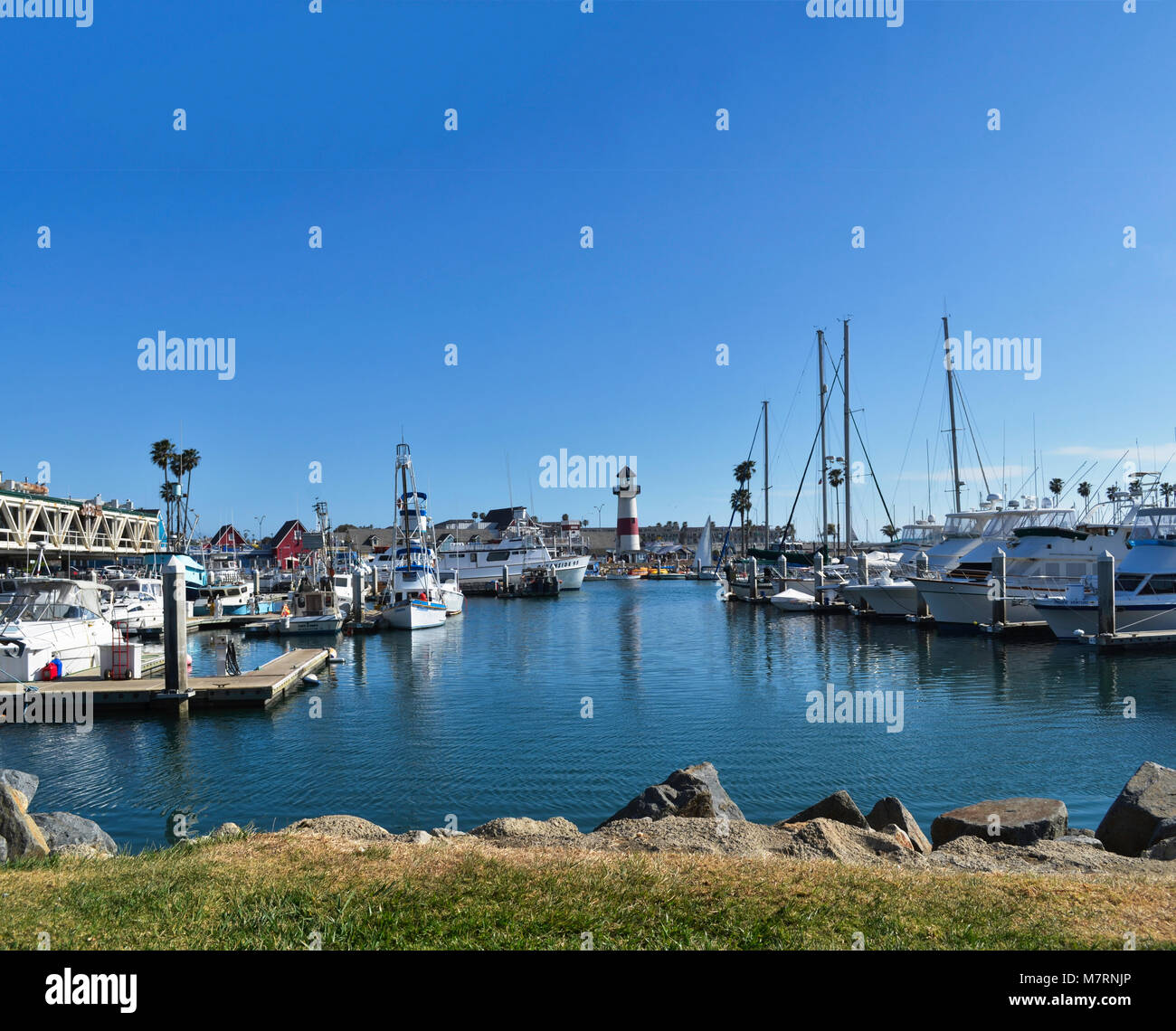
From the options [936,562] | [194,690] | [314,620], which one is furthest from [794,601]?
[194,690]

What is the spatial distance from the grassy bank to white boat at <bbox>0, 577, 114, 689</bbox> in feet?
70.6

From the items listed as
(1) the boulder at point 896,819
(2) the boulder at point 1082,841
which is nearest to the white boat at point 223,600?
(1) the boulder at point 896,819

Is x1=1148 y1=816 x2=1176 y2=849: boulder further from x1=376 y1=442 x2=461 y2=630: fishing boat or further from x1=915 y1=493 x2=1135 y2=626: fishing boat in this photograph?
x1=376 y1=442 x2=461 y2=630: fishing boat

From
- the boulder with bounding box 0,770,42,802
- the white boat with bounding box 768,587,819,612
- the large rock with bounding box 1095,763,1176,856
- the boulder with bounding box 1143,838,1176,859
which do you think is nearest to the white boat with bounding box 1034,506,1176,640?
the white boat with bounding box 768,587,819,612

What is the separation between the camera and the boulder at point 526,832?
1115 cm

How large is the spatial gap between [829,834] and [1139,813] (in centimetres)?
495

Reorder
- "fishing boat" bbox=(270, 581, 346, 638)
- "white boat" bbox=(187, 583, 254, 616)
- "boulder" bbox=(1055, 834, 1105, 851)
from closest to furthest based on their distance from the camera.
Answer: "boulder" bbox=(1055, 834, 1105, 851) < "fishing boat" bbox=(270, 581, 346, 638) < "white boat" bbox=(187, 583, 254, 616)

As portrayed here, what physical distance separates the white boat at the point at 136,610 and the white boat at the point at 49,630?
12.2 meters

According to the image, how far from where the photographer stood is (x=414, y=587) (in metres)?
54.9

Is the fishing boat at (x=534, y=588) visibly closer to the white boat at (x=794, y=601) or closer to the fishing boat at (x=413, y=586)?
the fishing boat at (x=413, y=586)

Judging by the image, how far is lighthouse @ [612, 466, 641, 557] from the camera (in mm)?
142375

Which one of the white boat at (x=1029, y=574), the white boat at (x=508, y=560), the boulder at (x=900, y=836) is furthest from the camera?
the white boat at (x=508, y=560)
